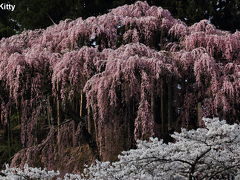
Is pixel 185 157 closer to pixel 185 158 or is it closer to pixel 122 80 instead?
pixel 185 158

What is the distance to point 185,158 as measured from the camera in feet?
11.6

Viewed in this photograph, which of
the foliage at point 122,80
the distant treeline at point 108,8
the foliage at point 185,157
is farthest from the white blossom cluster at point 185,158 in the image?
the distant treeline at point 108,8

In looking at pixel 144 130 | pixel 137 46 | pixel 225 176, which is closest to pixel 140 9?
pixel 137 46

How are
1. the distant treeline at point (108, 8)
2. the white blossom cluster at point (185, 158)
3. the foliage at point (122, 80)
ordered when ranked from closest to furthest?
the white blossom cluster at point (185, 158) < the foliage at point (122, 80) < the distant treeline at point (108, 8)

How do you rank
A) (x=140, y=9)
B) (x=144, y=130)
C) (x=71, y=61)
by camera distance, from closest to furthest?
1. (x=144, y=130)
2. (x=71, y=61)
3. (x=140, y=9)

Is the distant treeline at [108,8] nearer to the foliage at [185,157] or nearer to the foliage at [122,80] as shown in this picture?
the foliage at [122,80]

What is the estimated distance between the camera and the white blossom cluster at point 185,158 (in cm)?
342

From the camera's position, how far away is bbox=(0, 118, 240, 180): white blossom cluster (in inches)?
134

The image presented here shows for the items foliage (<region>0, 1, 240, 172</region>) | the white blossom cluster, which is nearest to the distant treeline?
foliage (<region>0, 1, 240, 172</region>)

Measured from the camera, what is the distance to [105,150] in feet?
18.9

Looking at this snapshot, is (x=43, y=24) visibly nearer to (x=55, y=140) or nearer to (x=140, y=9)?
(x=140, y=9)

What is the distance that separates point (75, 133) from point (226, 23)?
4.74 metres

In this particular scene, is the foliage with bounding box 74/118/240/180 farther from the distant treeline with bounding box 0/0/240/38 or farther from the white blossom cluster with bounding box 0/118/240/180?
the distant treeline with bounding box 0/0/240/38

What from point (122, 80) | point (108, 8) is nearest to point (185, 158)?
point (122, 80)
